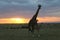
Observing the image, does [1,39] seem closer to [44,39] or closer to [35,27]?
[44,39]

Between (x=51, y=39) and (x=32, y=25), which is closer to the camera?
(x=32, y=25)

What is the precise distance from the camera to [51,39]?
25188 millimetres

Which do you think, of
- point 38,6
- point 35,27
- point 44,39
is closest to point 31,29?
point 35,27

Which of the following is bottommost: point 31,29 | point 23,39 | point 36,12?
point 23,39

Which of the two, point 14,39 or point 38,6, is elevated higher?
point 38,6

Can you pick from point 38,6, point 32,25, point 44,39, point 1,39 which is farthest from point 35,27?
point 1,39

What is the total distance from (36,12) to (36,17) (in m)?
0.39

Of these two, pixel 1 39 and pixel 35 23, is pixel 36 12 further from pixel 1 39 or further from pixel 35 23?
pixel 1 39

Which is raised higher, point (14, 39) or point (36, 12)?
point (36, 12)

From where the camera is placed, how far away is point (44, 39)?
82.4 feet

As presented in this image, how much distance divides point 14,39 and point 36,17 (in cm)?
752

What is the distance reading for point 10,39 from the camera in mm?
25250

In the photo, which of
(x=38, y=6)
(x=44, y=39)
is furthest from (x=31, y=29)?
(x=44, y=39)

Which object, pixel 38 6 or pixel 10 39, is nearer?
pixel 38 6
